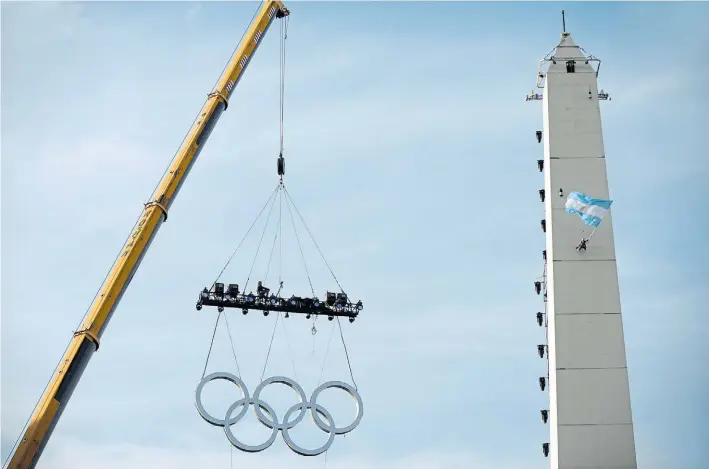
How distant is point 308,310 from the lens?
69.3 metres

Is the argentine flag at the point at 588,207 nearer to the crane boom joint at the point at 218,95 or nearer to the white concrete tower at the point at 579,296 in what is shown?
the white concrete tower at the point at 579,296

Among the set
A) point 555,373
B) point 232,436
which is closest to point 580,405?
point 555,373

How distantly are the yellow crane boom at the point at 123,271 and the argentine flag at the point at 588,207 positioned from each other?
964 inches

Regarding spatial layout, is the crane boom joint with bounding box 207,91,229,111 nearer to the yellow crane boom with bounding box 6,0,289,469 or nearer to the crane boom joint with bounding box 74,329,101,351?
the yellow crane boom with bounding box 6,0,289,469

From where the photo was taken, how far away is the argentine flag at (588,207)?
68438 millimetres

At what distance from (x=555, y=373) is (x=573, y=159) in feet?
48.6

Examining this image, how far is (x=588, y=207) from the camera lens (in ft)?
226

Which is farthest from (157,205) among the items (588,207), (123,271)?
(588,207)

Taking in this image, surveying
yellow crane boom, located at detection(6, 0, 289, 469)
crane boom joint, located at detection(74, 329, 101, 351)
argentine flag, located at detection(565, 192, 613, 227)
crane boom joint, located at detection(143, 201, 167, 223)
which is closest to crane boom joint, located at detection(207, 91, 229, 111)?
yellow crane boom, located at detection(6, 0, 289, 469)

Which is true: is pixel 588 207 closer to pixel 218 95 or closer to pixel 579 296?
pixel 579 296

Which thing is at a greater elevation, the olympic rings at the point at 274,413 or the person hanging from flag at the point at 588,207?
the person hanging from flag at the point at 588,207

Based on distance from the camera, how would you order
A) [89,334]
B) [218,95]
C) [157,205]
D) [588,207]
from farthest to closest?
[218,95], [588,207], [157,205], [89,334]

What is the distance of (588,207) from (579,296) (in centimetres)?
573

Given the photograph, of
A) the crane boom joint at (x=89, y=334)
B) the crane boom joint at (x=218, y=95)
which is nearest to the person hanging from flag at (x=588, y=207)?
the crane boom joint at (x=218, y=95)
